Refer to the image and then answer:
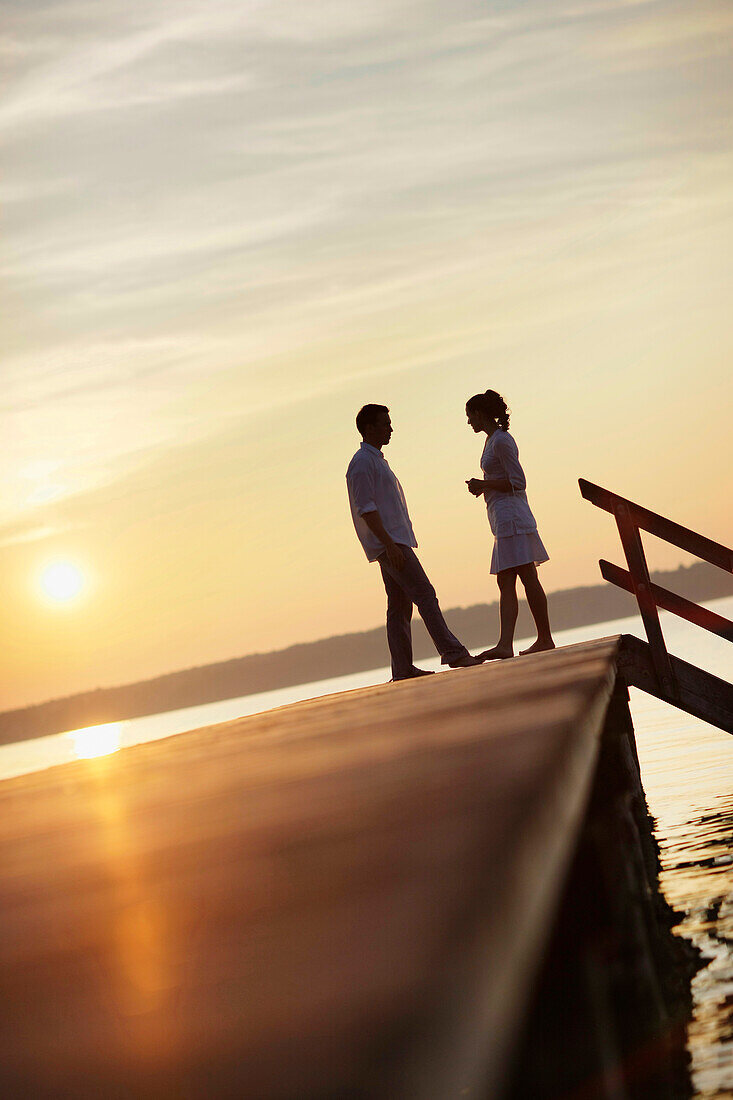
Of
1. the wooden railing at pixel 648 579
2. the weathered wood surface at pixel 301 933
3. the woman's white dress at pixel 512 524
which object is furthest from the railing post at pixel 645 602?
the weathered wood surface at pixel 301 933

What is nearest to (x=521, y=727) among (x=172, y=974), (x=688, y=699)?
(x=172, y=974)

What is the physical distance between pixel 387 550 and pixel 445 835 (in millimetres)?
6678

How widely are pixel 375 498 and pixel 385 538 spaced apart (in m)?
0.31

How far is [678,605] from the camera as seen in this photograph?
8.70 m

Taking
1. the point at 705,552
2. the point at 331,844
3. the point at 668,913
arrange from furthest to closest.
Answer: the point at 705,552, the point at 668,913, the point at 331,844

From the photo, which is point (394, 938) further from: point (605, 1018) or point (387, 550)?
point (387, 550)

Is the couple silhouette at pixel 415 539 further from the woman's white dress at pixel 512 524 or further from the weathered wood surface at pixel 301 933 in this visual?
the weathered wood surface at pixel 301 933

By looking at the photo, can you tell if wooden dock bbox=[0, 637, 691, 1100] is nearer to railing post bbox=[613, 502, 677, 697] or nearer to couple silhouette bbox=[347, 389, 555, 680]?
couple silhouette bbox=[347, 389, 555, 680]

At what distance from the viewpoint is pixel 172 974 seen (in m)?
0.77

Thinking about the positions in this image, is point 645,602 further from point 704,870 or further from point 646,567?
point 704,870

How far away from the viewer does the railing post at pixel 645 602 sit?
8195 mm

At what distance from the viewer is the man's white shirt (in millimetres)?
7695

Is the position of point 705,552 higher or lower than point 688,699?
higher

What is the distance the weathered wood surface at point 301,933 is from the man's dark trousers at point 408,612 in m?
5.86
